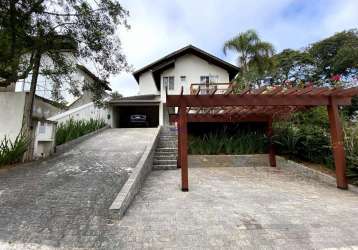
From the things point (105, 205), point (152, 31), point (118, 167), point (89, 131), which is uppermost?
point (152, 31)

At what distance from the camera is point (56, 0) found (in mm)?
7516

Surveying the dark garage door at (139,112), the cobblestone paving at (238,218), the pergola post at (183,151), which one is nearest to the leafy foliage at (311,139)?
the cobblestone paving at (238,218)

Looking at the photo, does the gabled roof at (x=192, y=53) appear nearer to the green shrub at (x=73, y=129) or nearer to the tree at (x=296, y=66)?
the green shrub at (x=73, y=129)

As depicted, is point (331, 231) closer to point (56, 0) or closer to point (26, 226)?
point (26, 226)

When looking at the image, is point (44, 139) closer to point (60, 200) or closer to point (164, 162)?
point (164, 162)

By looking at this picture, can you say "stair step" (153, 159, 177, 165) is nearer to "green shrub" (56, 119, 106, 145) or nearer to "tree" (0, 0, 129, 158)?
"tree" (0, 0, 129, 158)

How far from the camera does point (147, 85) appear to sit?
24.0 meters

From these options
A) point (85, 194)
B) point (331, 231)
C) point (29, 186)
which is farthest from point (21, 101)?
point (331, 231)

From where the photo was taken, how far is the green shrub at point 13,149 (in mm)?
8102

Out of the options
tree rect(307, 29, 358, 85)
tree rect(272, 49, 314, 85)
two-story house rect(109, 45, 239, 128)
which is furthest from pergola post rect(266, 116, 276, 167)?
tree rect(272, 49, 314, 85)

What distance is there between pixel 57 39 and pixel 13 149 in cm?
409

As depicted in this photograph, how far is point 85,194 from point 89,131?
33.6 feet

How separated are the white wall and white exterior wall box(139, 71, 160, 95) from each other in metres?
15.1

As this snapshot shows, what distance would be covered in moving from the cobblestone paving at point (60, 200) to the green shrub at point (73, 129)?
276 centimetres
